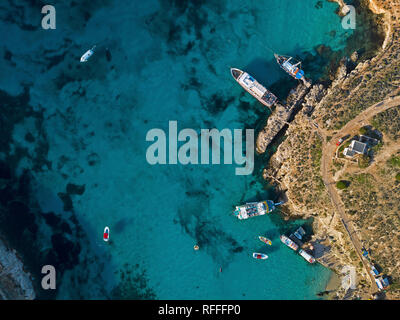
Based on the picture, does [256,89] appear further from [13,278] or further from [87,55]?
[13,278]

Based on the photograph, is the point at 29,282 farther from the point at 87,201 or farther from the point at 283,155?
the point at 283,155

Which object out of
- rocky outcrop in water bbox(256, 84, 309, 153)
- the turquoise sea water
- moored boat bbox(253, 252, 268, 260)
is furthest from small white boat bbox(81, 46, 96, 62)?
→ moored boat bbox(253, 252, 268, 260)

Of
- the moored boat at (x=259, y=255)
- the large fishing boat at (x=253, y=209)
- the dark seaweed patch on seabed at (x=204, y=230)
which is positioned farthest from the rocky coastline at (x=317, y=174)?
the dark seaweed patch on seabed at (x=204, y=230)

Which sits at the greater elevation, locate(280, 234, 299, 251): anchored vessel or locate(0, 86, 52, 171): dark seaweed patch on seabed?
locate(0, 86, 52, 171): dark seaweed patch on seabed

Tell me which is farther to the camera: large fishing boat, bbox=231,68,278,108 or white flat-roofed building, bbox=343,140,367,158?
large fishing boat, bbox=231,68,278,108

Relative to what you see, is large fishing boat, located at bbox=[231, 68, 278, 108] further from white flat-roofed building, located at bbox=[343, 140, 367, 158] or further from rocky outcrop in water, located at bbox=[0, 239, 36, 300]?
rocky outcrop in water, located at bbox=[0, 239, 36, 300]
